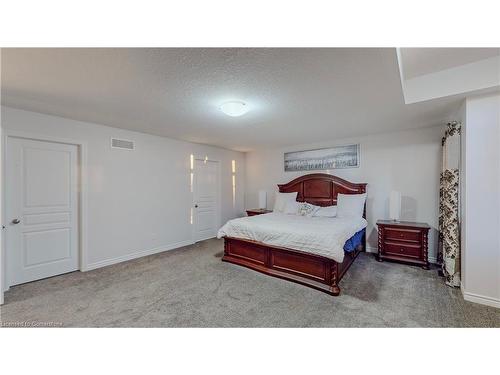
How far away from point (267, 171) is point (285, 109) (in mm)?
3004

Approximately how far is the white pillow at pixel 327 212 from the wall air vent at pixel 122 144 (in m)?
3.71

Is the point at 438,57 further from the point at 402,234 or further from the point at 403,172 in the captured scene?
the point at 402,234

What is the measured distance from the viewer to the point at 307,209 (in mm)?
4238

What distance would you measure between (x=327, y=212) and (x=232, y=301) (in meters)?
2.54

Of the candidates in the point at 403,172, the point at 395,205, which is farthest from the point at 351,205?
the point at 403,172

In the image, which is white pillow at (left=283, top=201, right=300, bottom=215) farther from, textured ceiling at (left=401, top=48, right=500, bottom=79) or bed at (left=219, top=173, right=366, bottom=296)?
textured ceiling at (left=401, top=48, right=500, bottom=79)

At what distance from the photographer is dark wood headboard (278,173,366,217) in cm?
425

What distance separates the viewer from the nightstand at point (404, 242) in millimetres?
3246

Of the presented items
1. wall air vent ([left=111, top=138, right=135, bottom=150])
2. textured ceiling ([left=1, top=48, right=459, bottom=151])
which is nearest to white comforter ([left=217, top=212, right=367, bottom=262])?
textured ceiling ([left=1, top=48, right=459, bottom=151])

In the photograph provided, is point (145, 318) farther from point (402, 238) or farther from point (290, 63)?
point (402, 238)

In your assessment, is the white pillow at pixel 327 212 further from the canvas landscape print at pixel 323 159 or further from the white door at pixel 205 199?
the white door at pixel 205 199

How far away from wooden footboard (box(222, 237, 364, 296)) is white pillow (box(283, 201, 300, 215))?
1346 mm
